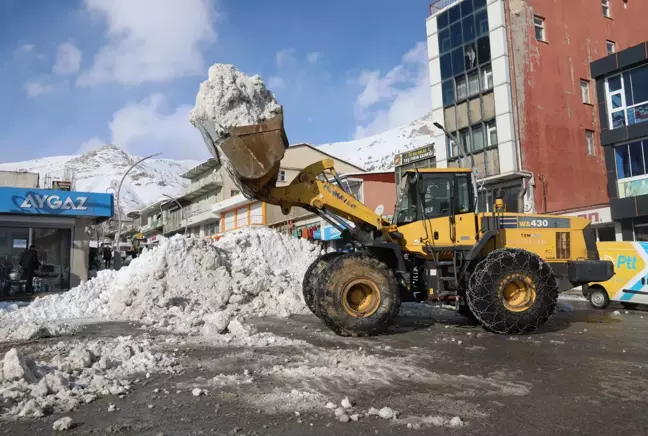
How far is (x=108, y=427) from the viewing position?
170 inches

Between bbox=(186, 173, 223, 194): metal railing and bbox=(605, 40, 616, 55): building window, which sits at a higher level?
bbox=(605, 40, 616, 55): building window

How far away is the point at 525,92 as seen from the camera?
90.9 feet

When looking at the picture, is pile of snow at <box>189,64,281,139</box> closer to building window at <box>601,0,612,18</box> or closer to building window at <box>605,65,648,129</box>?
building window at <box>605,65,648,129</box>

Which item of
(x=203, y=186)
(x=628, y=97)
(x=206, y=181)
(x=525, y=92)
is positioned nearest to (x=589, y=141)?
(x=525, y=92)

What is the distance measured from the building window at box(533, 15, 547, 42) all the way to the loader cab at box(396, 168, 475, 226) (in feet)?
78.8

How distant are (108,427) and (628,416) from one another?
4.77 m

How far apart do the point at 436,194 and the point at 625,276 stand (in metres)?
7.30

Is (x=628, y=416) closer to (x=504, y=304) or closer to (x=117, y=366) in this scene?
(x=504, y=304)

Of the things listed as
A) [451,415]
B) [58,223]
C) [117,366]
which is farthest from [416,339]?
[58,223]

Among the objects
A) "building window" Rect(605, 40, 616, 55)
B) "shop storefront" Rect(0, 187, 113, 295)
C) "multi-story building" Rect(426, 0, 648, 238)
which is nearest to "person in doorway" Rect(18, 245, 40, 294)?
"shop storefront" Rect(0, 187, 113, 295)

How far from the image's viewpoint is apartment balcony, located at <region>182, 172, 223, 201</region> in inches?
2260

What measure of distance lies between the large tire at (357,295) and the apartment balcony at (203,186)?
156 feet

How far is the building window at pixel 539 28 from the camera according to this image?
2924 centimetres

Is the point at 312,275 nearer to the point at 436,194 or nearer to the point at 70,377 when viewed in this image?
the point at 436,194
